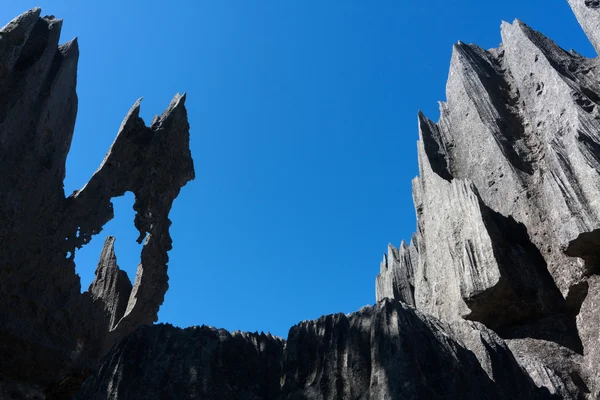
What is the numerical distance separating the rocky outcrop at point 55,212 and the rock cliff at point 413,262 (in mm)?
57

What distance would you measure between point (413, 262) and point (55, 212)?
14735 millimetres

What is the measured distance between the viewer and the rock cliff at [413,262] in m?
9.62

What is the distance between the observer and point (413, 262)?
80.2 ft

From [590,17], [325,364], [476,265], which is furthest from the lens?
[590,17]

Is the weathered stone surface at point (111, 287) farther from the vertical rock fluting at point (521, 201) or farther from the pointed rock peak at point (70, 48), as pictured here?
the vertical rock fluting at point (521, 201)

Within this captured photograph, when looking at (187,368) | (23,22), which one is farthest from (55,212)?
(187,368)

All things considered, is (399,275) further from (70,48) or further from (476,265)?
(70,48)

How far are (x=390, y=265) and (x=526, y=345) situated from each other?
48.4 feet

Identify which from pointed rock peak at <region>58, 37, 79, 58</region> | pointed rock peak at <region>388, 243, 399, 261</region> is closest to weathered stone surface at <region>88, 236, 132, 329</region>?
pointed rock peak at <region>58, 37, 79, 58</region>

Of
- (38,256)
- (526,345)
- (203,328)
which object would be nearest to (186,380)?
(203,328)

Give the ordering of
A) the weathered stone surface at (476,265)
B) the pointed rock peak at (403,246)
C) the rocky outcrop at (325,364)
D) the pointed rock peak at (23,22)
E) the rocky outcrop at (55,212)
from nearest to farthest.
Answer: the rocky outcrop at (325,364) < the weathered stone surface at (476,265) < the rocky outcrop at (55,212) < the pointed rock peak at (23,22) < the pointed rock peak at (403,246)

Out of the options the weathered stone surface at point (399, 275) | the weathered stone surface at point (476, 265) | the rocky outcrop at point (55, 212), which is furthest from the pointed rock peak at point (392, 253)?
the rocky outcrop at point (55, 212)

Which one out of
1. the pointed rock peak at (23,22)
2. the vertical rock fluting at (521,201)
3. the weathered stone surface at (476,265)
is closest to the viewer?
the vertical rock fluting at (521,201)

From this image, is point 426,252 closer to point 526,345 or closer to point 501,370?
point 526,345
